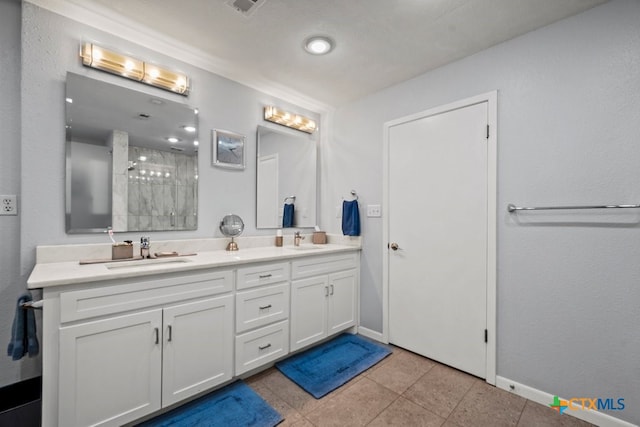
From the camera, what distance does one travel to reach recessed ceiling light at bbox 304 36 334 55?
6.52 feet

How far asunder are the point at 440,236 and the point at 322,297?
3.67 ft

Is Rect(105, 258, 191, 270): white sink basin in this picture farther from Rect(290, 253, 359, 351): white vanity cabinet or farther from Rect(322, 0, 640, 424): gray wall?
Rect(322, 0, 640, 424): gray wall

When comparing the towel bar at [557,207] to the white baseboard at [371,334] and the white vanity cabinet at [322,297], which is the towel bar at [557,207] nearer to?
the white vanity cabinet at [322,297]

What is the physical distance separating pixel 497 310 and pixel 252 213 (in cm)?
210

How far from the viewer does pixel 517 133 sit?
1.92 m

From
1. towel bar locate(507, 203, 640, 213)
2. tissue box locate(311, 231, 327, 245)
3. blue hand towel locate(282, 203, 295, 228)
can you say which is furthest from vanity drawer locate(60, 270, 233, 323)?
towel bar locate(507, 203, 640, 213)

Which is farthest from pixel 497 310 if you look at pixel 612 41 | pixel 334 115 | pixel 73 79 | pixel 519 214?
pixel 73 79

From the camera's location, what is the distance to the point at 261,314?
2.01 metres

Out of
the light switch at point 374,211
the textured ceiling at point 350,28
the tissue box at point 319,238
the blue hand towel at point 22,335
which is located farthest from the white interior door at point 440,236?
the blue hand towel at point 22,335

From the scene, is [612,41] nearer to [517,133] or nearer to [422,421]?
[517,133]

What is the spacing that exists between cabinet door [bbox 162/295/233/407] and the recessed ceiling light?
187 cm

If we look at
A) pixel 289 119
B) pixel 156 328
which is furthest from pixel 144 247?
pixel 289 119

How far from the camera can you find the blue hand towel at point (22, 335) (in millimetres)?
1324

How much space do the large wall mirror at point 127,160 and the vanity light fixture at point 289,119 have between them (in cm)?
72
